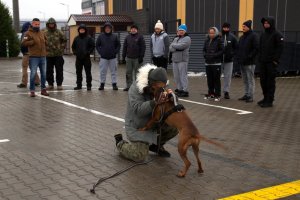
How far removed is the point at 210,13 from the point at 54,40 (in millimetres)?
11941

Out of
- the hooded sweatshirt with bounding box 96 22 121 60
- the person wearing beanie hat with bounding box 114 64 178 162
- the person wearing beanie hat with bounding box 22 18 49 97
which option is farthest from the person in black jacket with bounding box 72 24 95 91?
the person wearing beanie hat with bounding box 114 64 178 162

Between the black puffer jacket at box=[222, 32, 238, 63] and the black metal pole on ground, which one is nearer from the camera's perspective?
the black puffer jacket at box=[222, 32, 238, 63]

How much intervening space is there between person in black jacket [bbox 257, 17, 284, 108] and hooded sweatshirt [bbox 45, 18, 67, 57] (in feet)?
17.7

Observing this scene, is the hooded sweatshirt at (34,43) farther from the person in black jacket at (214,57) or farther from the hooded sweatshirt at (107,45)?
the person in black jacket at (214,57)

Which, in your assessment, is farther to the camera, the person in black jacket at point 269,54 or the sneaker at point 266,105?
the sneaker at point 266,105

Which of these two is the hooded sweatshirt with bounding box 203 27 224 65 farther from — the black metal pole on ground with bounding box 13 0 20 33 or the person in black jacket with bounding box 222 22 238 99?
the black metal pole on ground with bounding box 13 0 20 33

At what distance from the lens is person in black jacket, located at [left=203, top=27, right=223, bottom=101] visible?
33.0ft

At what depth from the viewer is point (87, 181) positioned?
468 centimetres

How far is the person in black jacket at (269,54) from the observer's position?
9.12m

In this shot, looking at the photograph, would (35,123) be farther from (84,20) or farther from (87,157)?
(84,20)

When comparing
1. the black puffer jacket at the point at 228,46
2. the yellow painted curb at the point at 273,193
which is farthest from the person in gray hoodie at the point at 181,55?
the yellow painted curb at the point at 273,193

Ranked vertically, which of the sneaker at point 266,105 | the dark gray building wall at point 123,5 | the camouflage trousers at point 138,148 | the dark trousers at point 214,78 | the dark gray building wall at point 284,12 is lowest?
the sneaker at point 266,105

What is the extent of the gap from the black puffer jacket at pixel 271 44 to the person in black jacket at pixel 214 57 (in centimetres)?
111

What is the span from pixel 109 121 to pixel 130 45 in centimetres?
428
